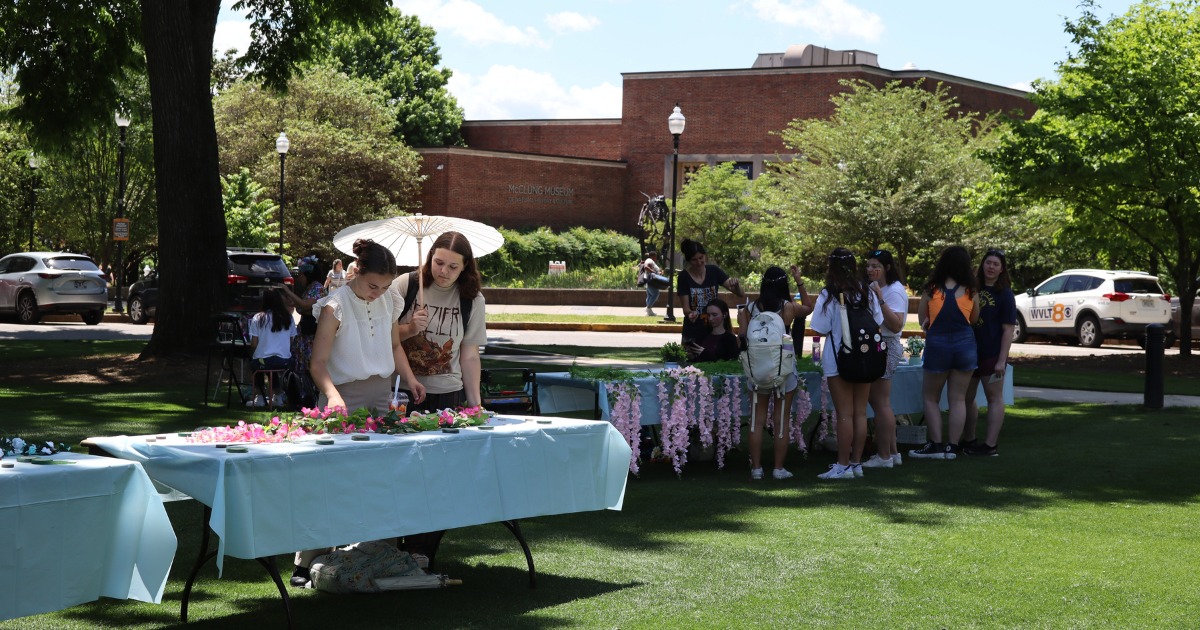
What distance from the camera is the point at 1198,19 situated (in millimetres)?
23188

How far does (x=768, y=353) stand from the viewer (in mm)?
10094

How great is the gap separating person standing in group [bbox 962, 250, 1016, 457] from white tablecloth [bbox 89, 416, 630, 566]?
5642 mm

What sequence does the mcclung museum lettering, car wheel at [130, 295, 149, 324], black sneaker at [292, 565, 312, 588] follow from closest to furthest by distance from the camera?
black sneaker at [292, 565, 312, 588]
car wheel at [130, 295, 149, 324]
the mcclung museum lettering

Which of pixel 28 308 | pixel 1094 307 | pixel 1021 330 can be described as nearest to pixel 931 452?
pixel 1094 307

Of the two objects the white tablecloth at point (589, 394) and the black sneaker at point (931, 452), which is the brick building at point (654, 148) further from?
the white tablecloth at point (589, 394)

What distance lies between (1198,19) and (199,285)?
17811 millimetres

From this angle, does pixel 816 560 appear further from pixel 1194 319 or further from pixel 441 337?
pixel 1194 319

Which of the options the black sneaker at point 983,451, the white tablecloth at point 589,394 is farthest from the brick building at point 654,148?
the white tablecloth at point 589,394

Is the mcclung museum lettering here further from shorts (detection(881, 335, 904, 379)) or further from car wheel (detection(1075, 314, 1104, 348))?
shorts (detection(881, 335, 904, 379))

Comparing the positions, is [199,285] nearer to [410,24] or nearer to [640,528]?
[640,528]

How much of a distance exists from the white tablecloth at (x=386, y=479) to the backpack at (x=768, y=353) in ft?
9.98

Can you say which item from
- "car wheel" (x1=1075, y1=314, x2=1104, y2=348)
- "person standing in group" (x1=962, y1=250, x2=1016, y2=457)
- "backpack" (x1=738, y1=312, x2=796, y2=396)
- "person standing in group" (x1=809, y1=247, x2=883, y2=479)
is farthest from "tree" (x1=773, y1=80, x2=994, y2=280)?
"backpack" (x1=738, y1=312, x2=796, y2=396)

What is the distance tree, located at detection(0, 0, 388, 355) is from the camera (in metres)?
18.8

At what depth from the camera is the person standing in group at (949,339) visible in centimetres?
1134
